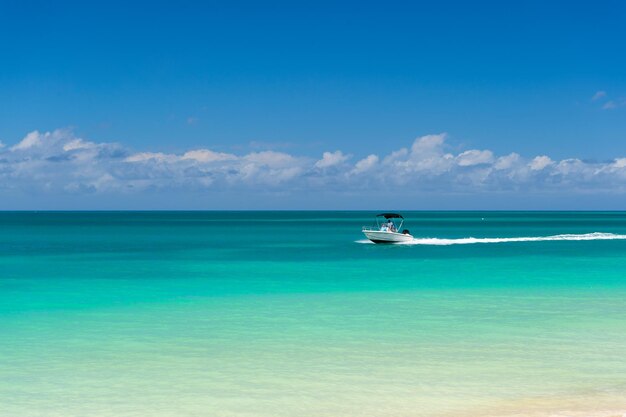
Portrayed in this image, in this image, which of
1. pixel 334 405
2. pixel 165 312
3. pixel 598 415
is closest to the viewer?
pixel 598 415

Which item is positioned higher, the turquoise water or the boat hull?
the boat hull

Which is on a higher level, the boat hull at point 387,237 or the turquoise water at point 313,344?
the boat hull at point 387,237

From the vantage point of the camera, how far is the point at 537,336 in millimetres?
16234

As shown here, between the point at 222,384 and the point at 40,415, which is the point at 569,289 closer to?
the point at 222,384

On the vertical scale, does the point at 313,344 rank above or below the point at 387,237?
below

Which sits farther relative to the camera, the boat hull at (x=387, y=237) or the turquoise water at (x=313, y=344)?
the boat hull at (x=387, y=237)

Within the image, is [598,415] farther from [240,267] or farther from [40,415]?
[240,267]

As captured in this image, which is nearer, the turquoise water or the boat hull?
the turquoise water

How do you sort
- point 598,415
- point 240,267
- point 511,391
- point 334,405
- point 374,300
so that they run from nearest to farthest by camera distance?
point 598,415
point 334,405
point 511,391
point 374,300
point 240,267

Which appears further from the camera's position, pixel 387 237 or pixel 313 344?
pixel 387 237

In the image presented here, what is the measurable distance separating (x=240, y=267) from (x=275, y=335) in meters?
20.9

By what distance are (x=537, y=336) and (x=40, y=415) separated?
10622 mm

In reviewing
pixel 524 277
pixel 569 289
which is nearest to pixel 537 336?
pixel 569 289

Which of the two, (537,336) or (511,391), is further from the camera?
(537,336)
